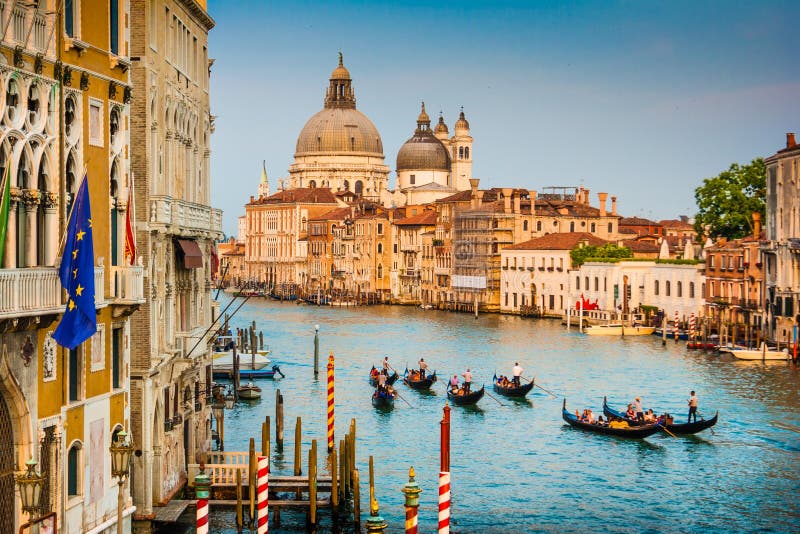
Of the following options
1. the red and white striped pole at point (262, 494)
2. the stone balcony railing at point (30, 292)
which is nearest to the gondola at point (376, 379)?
the red and white striped pole at point (262, 494)

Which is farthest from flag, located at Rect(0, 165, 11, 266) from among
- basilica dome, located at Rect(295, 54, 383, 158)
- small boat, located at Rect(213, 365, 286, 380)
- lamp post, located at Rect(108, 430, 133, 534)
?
basilica dome, located at Rect(295, 54, 383, 158)

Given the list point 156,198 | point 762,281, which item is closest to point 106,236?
point 156,198

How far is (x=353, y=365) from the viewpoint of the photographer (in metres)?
41.8

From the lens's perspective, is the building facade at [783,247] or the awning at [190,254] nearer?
the awning at [190,254]

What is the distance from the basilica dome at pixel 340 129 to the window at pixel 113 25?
106 metres

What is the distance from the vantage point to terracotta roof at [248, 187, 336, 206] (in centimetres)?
10725

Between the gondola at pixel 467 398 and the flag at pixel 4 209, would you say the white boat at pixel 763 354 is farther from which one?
the flag at pixel 4 209

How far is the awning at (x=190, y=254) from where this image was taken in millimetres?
17359

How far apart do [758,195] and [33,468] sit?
175 feet

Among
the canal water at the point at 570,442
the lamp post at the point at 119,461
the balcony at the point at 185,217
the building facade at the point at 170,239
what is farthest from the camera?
the canal water at the point at 570,442

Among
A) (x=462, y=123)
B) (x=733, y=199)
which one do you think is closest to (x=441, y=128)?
(x=462, y=123)

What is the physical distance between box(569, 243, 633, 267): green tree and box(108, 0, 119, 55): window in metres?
52.6

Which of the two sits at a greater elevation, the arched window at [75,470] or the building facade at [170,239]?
the building facade at [170,239]

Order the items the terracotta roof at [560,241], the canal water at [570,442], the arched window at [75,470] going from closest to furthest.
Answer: the arched window at [75,470] → the canal water at [570,442] → the terracotta roof at [560,241]
